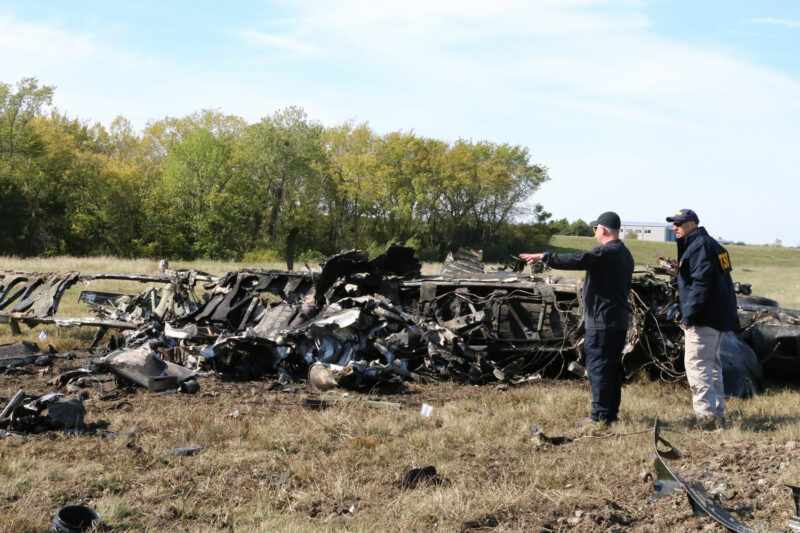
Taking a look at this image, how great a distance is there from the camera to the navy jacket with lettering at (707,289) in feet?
21.7

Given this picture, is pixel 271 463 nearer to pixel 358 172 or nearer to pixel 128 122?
pixel 358 172

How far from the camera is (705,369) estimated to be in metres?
6.78

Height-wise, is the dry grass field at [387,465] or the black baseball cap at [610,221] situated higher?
the black baseball cap at [610,221]

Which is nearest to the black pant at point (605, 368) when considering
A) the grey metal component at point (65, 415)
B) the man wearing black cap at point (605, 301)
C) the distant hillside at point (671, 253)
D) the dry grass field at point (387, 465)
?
the man wearing black cap at point (605, 301)

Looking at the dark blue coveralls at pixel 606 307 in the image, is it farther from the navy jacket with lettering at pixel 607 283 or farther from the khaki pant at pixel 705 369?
the khaki pant at pixel 705 369

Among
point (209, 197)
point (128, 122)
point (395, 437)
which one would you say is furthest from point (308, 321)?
point (128, 122)

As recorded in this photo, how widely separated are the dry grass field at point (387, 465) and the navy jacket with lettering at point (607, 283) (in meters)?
0.98

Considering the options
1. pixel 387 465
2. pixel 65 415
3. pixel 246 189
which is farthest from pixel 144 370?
pixel 246 189

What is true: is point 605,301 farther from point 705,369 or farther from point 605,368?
point 705,369

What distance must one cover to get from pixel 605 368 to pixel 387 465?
7.20ft

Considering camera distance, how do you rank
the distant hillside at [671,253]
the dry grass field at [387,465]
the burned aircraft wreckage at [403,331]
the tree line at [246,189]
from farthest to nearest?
the distant hillside at [671,253] < the tree line at [246,189] < the burned aircraft wreckage at [403,331] < the dry grass field at [387,465]

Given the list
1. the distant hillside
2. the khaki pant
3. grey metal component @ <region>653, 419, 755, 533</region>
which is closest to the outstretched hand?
the khaki pant

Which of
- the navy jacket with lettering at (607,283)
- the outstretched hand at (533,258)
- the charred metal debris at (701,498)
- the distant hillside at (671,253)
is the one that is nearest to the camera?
the charred metal debris at (701,498)

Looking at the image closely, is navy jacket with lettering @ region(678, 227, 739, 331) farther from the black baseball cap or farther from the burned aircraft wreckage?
the burned aircraft wreckage
